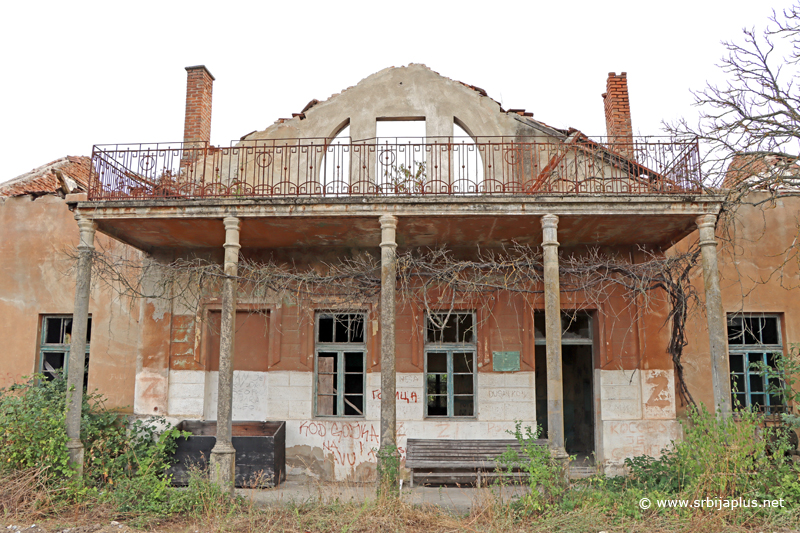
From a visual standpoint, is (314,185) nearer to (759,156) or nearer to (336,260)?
(336,260)

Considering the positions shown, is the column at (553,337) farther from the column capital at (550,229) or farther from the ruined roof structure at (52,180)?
the ruined roof structure at (52,180)

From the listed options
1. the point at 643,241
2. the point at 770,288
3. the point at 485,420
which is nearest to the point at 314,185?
the point at 485,420

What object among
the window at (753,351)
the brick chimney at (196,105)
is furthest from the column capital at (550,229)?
the brick chimney at (196,105)

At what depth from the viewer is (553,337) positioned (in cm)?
698

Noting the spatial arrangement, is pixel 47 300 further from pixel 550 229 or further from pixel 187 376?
pixel 550 229

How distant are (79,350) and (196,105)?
4.73 meters

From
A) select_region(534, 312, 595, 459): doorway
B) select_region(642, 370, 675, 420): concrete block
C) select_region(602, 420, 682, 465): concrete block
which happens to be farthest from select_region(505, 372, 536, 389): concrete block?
select_region(642, 370, 675, 420): concrete block

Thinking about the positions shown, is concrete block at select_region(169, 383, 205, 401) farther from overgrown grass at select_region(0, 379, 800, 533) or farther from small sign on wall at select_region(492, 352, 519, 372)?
small sign on wall at select_region(492, 352, 519, 372)

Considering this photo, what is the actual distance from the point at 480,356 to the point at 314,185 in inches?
147

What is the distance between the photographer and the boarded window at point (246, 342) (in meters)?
9.40

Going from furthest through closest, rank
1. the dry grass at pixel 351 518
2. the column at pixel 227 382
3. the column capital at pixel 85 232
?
the column capital at pixel 85 232 → the column at pixel 227 382 → the dry grass at pixel 351 518

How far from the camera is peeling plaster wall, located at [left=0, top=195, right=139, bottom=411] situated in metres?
9.76

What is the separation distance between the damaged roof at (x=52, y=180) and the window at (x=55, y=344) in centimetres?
232

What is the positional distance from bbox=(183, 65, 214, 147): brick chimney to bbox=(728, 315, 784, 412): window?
9403 millimetres
